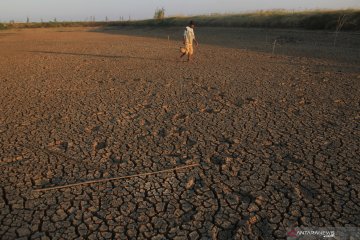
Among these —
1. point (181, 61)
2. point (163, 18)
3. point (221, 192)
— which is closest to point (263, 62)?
point (181, 61)

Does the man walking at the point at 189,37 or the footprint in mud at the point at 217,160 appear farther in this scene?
the man walking at the point at 189,37

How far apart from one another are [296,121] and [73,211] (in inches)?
160

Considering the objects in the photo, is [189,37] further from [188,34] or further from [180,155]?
[180,155]

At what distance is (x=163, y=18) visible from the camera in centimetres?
4369

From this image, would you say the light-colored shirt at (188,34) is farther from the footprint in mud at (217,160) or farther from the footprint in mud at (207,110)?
the footprint in mud at (217,160)

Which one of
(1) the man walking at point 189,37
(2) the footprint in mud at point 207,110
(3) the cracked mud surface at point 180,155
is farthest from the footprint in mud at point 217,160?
(1) the man walking at point 189,37

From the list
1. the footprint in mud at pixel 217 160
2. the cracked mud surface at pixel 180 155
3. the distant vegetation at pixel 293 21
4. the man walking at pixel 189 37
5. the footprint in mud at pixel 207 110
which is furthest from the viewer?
the distant vegetation at pixel 293 21

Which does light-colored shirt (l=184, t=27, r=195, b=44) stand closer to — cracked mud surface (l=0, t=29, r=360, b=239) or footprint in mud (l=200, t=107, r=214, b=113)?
cracked mud surface (l=0, t=29, r=360, b=239)

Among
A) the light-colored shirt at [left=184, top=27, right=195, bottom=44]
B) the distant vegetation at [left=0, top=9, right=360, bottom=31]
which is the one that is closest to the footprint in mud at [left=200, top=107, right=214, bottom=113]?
the light-colored shirt at [left=184, top=27, right=195, bottom=44]

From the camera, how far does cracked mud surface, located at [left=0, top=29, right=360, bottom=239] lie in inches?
121

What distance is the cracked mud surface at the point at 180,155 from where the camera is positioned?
3064mm

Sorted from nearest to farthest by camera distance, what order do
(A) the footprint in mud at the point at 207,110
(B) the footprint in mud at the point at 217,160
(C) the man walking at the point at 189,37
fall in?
(B) the footprint in mud at the point at 217,160 → (A) the footprint in mud at the point at 207,110 → (C) the man walking at the point at 189,37

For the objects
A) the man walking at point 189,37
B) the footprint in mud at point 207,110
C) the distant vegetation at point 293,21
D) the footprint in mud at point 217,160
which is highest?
the distant vegetation at point 293,21

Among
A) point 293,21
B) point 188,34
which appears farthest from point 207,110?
point 293,21
